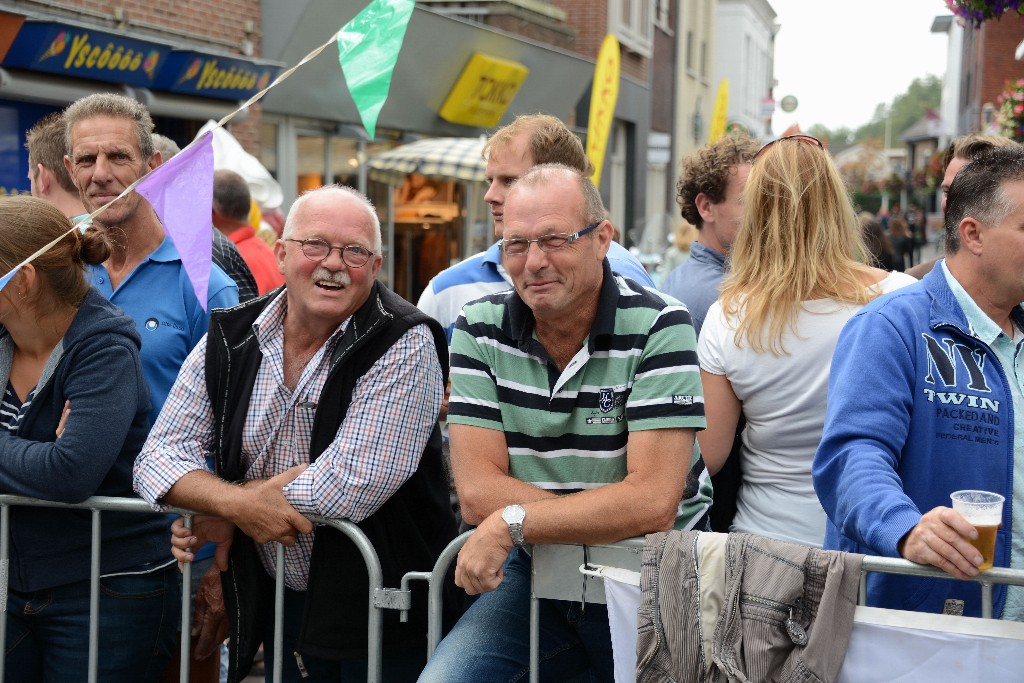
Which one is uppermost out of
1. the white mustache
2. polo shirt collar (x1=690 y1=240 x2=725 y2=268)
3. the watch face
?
→ polo shirt collar (x1=690 y1=240 x2=725 y2=268)

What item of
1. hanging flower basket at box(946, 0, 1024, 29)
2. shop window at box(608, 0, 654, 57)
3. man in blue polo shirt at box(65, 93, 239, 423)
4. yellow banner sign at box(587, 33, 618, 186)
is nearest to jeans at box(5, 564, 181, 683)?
man in blue polo shirt at box(65, 93, 239, 423)

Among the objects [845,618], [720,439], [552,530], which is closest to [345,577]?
[552,530]

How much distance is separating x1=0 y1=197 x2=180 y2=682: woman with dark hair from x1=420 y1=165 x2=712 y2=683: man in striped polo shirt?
1051 mm

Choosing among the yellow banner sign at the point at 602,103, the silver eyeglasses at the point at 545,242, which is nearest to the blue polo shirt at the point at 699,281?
the silver eyeglasses at the point at 545,242

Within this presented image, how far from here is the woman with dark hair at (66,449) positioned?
3.17 m

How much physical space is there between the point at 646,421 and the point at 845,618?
0.65 meters

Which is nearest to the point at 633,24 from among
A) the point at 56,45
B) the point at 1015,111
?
the point at 1015,111

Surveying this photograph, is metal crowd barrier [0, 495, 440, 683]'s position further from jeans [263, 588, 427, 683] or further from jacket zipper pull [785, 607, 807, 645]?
jacket zipper pull [785, 607, 807, 645]

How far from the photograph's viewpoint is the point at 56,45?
8883 millimetres

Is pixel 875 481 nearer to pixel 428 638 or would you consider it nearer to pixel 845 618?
pixel 845 618

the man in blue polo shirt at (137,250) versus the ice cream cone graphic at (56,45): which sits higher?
the ice cream cone graphic at (56,45)

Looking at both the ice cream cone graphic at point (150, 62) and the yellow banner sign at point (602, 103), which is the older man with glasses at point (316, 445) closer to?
the ice cream cone graphic at point (150, 62)

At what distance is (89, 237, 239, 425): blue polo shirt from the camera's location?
375cm

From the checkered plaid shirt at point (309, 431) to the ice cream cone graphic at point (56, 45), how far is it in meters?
6.61
